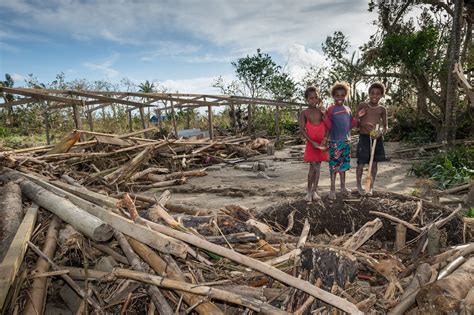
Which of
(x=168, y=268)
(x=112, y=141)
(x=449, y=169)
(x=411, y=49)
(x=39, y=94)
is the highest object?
(x=411, y=49)

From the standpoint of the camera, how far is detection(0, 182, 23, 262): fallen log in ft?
9.79

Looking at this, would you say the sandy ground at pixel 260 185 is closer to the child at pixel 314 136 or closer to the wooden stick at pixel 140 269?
the child at pixel 314 136

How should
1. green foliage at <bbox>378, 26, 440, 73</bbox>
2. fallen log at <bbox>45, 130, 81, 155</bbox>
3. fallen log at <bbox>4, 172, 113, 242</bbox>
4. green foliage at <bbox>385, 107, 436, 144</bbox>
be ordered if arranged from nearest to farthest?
fallen log at <bbox>4, 172, 113, 242</bbox> < fallen log at <bbox>45, 130, 81, 155</bbox> < green foliage at <bbox>378, 26, 440, 73</bbox> < green foliage at <bbox>385, 107, 436, 144</bbox>

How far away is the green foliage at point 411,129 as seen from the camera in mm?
15266

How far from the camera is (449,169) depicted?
7598 mm

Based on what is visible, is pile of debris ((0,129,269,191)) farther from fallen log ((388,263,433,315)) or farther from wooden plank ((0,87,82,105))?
fallen log ((388,263,433,315))

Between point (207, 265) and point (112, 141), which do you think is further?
point (112, 141)

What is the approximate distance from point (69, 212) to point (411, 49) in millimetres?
11208

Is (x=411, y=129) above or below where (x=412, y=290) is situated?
above

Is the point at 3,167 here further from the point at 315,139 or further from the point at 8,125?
the point at 8,125

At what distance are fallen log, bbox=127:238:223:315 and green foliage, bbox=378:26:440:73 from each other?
35.6 feet

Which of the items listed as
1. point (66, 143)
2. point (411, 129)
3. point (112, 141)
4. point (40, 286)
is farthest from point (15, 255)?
point (411, 129)

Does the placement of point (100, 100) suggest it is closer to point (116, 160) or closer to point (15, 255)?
point (116, 160)

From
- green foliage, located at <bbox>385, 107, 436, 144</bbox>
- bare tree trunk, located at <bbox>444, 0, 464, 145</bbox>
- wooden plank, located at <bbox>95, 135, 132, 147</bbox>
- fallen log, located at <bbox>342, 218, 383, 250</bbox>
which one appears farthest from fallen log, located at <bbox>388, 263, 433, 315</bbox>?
green foliage, located at <bbox>385, 107, 436, 144</bbox>
